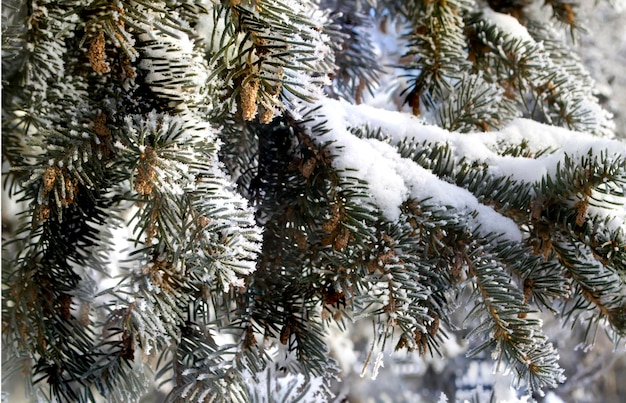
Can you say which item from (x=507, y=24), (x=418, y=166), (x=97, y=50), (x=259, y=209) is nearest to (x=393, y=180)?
(x=418, y=166)

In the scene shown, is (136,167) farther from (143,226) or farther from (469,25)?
(469,25)

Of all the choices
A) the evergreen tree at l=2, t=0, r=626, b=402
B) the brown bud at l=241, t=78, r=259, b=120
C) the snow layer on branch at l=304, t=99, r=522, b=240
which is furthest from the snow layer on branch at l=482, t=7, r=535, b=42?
the brown bud at l=241, t=78, r=259, b=120

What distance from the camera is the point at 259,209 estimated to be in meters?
0.63

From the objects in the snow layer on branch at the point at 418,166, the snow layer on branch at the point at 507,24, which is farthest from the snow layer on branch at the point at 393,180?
the snow layer on branch at the point at 507,24

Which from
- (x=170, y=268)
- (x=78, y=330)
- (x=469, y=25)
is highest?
(x=469, y=25)

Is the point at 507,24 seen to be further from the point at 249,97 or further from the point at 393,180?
the point at 249,97

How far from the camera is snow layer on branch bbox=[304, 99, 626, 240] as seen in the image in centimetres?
55

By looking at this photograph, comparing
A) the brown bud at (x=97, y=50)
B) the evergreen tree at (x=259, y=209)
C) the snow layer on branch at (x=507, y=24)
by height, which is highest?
the snow layer on branch at (x=507, y=24)

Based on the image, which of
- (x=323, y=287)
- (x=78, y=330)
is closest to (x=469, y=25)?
(x=323, y=287)

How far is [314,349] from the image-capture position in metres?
0.60

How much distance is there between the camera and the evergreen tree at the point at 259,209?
45 cm

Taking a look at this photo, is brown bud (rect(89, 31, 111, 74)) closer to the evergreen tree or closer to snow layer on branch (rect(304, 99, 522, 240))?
the evergreen tree

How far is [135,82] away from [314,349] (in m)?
0.34

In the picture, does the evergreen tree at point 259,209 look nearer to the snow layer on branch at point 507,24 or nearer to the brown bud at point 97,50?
the brown bud at point 97,50
